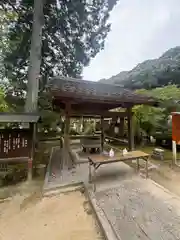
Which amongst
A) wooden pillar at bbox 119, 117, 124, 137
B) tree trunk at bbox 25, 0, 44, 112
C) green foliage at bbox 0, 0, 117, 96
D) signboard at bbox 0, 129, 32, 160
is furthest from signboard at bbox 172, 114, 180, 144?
tree trunk at bbox 25, 0, 44, 112

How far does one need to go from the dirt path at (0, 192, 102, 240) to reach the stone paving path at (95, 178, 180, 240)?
44cm

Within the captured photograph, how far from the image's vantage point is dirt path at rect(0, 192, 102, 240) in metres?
2.92

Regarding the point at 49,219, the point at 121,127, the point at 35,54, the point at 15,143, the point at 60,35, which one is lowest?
the point at 49,219

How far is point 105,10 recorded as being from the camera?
28.8 ft

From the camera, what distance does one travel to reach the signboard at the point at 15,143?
5016 mm

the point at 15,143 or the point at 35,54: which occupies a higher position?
the point at 35,54

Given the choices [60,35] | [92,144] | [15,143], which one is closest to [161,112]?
[92,144]

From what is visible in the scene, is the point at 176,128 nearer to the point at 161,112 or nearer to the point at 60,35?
the point at 161,112

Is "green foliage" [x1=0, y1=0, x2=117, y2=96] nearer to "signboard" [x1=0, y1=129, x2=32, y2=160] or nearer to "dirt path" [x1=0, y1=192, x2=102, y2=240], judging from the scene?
"signboard" [x1=0, y1=129, x2=32, y2=160]

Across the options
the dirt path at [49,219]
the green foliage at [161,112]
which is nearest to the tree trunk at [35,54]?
the dirt path at [49,219]

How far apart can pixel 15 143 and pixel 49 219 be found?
2.68 metres

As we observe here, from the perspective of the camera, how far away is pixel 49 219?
11.2 feet

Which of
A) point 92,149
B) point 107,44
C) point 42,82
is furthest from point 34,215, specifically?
point 107,44

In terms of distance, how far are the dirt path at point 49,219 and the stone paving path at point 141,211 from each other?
44 centimetres
